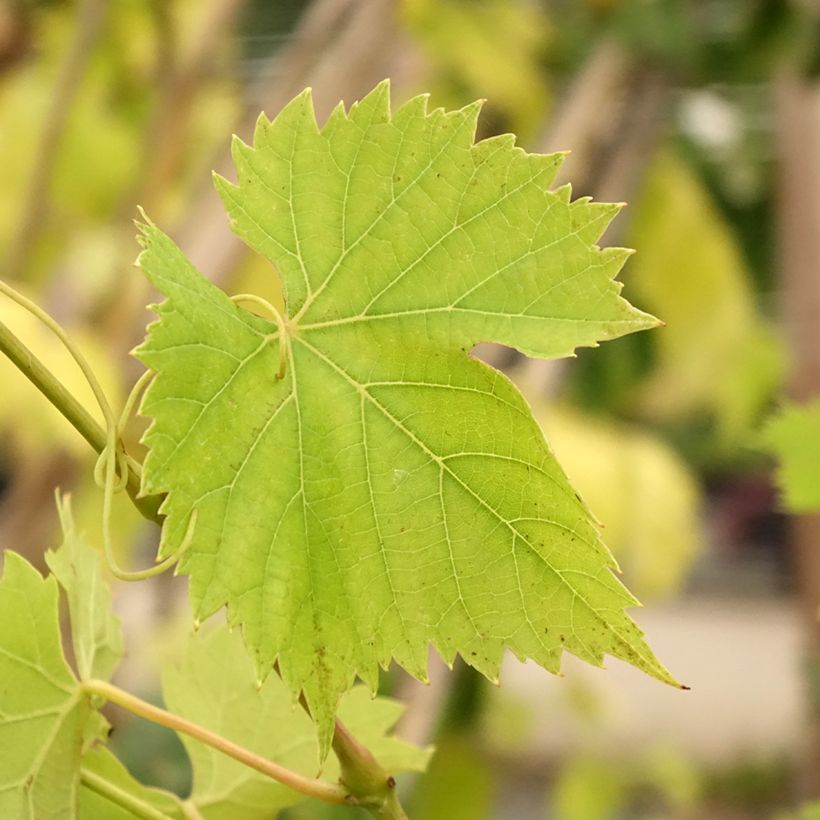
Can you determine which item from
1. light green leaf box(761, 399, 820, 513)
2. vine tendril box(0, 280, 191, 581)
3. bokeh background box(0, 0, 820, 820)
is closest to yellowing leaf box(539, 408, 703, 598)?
bokeh background box(0, 0, 820, 820)

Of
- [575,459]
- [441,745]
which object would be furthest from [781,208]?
[441,745]

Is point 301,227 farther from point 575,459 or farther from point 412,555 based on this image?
point 575,459

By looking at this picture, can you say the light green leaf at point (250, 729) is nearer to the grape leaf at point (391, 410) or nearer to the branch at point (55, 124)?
the grape leaf at point (391, 410)

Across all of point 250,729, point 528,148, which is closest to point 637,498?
point 528,148

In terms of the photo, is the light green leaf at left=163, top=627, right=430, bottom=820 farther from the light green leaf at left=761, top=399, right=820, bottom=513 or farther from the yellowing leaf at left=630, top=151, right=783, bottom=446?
the yellowing leaf at left=630, top=151, right=783, bottom=446

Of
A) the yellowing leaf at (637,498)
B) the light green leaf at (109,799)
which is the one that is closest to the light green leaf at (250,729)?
the light green leaf at (109,799)

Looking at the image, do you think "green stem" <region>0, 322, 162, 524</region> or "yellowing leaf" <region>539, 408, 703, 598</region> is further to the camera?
"yellowing leaf" <region>539, 408, 703, 598</region>

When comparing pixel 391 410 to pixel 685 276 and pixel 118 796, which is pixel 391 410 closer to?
pixel 118 796
